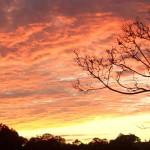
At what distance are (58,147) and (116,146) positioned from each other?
42.6ft

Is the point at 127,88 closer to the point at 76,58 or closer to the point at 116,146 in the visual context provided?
the point at 76,58

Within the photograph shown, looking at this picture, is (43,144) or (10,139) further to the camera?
(43,144)

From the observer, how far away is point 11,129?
283 ft

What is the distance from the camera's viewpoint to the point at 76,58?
18.4 m

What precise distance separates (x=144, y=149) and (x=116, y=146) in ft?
34.9

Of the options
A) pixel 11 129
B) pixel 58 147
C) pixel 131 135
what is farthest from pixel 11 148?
pixel 131 135

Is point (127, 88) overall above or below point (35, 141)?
below

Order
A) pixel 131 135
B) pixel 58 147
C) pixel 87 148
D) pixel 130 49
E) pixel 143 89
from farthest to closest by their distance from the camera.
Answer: pixel 131 135 → pixel 87 148 → pixel 58 147 → pixel 130 49 → pixel 143 89

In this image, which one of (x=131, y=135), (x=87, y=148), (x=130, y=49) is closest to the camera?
(x=130, y=49)

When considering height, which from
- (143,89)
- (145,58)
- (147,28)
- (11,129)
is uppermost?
(11,129)

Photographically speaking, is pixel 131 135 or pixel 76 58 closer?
pixel 76 58

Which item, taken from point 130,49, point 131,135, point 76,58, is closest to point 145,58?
point 130,49

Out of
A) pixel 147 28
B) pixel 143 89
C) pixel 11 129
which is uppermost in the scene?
pixel 11 129

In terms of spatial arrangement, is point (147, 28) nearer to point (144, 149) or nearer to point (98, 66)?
point (98, 66)
